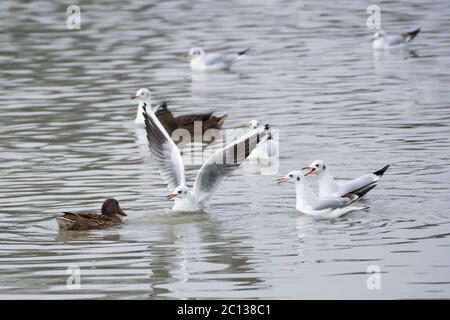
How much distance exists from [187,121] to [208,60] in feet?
18.4

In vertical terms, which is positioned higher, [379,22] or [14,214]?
[379,22]

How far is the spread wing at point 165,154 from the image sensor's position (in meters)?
13.7

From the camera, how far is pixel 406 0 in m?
33.4

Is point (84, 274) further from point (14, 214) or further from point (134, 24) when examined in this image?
point (134, 24)

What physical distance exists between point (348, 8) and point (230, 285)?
22773 millimetres

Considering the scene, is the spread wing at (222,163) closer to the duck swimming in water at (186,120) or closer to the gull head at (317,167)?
the gull head at (317,167)

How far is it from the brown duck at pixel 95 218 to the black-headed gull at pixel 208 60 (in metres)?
11.3

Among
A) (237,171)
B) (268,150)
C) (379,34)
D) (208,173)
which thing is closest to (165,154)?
(208,173)

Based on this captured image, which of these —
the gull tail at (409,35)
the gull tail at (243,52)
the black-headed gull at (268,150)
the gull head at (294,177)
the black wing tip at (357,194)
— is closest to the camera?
the black wing tip at (357,194)

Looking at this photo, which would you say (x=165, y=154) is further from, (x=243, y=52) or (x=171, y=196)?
(x=243, y=52)

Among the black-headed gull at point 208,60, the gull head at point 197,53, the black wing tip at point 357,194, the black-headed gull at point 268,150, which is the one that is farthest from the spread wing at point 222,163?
the gull head at point 197,53

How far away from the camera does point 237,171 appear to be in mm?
15289
